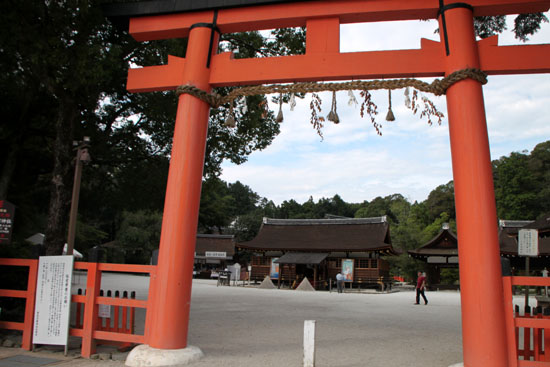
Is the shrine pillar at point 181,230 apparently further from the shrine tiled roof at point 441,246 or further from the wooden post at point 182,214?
the shrine tiled roof at point 441,246

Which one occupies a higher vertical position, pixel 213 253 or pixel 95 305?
A: pixel 213 253

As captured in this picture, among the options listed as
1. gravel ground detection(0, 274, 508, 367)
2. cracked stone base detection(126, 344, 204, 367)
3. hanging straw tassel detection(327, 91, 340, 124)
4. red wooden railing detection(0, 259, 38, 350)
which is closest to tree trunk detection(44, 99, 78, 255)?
red wooden railing detection(0, 259, 38, 350)

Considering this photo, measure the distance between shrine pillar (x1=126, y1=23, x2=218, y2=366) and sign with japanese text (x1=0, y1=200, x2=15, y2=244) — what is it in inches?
87.2

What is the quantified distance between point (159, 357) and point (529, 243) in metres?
6.08

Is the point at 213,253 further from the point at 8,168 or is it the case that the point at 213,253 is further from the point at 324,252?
the point at 8,168

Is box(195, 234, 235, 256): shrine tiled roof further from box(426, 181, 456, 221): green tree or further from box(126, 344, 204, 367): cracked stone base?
box(126, 344, 204, 367): cracked stone base

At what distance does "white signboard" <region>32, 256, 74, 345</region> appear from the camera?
4812mm

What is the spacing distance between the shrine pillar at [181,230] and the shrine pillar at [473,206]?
2.80 meters

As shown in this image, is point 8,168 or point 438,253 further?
point 438,253

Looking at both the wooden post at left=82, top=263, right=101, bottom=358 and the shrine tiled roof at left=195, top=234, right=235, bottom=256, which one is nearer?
the wooden post at left=82, top=263, right=101, bottom=358

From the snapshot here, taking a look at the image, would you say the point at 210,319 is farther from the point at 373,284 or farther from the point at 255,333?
the point at 373,284

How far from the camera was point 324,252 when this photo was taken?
76.6 ft

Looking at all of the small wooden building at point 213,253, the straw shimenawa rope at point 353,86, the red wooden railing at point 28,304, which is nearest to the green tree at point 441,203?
the small wooden building at point 213,253

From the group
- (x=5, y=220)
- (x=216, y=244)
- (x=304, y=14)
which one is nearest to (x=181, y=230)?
(x=5, y=220)
